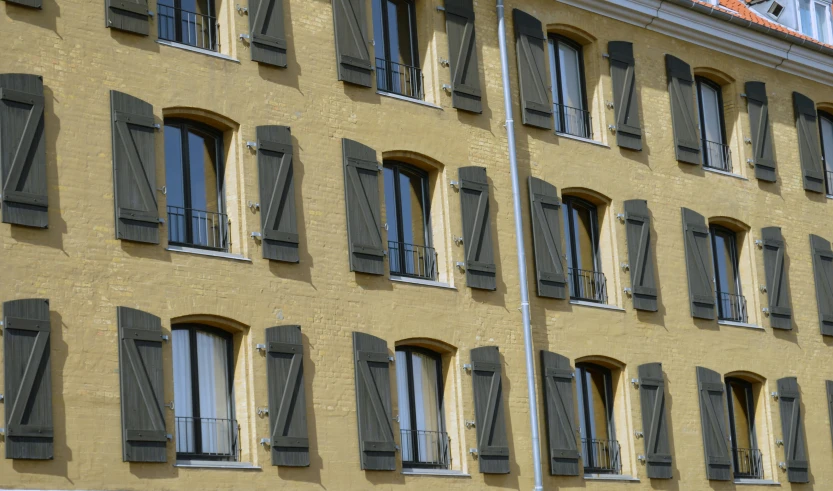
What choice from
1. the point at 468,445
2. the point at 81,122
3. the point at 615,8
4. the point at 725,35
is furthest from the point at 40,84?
the point at 725,35

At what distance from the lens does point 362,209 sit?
77.5 feet

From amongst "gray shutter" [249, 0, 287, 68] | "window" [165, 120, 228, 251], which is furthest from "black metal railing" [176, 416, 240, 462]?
"gray shutter" [249, 0, 287, 68]

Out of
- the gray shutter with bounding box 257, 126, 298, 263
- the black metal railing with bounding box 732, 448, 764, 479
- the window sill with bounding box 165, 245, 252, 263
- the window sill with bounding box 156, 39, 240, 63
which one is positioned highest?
the window sill with bounding box 156, 39, 240, 63

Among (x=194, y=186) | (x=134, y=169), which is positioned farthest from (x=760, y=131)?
(x=134, y=169)

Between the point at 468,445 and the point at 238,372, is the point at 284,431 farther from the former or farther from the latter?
the point at 468,445

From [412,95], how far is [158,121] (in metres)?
5.13

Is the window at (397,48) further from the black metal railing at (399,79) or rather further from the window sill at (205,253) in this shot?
the window sill at (205,253)

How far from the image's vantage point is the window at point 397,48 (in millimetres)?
25170

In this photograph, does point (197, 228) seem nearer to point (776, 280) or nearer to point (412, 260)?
point (412, 260)

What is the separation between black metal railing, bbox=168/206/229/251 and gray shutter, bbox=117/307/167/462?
1.50 metres

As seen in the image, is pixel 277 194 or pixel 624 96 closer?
pixel 277 194

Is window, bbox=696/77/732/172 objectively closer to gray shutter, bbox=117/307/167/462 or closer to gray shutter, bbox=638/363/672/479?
gray shutter, bbox=638/363/672/479

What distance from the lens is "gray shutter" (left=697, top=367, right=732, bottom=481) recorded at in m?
27.9

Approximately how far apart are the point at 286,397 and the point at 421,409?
9.85 feet
